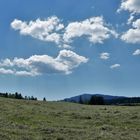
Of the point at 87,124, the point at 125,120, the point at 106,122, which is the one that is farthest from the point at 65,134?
the point at 125,120

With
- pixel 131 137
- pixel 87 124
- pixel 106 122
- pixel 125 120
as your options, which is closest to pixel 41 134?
pixel 131 137

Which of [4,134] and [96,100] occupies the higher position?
[96,100]

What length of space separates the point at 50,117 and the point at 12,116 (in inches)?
180

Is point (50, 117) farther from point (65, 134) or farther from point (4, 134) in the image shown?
point (4, 134)

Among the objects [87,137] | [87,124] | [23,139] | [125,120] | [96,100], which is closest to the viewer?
[23,139]

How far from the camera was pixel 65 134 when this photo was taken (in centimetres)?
2866

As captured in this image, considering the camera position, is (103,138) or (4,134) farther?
(103,138)

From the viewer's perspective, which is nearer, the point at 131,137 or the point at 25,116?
the point at 131,137

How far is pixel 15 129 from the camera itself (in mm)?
28531

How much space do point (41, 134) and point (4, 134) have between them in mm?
3144

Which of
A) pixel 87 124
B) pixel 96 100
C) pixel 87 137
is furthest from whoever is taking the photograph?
pixel 96 100

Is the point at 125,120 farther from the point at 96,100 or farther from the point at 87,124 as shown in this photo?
the point at 96,100

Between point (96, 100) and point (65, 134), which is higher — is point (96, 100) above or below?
above

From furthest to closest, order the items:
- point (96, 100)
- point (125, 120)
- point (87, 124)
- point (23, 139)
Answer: point (96, 100) → point (125, 120) → point (87, 124) → point (23, 139)
